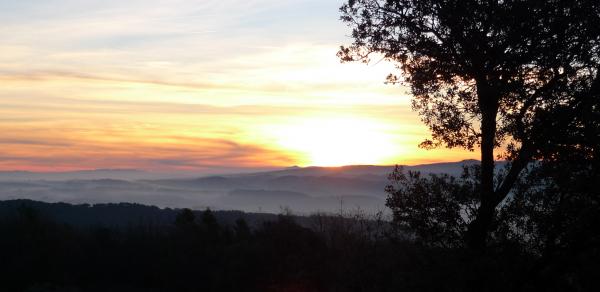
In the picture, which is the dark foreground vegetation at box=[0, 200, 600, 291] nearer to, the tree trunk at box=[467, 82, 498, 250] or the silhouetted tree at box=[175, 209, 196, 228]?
the silhouetted tree at box=[175, 209, 196, 228]

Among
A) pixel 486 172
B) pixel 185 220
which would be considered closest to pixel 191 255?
pixel 185 220

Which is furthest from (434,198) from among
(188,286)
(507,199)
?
(188,286)

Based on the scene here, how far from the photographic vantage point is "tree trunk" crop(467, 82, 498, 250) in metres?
13.6

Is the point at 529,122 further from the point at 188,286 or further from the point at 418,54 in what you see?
the point at 188,286

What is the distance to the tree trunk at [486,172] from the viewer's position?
534 inches

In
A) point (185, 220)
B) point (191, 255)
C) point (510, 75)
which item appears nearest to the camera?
point (510, 75)

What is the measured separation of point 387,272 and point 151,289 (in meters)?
20.3

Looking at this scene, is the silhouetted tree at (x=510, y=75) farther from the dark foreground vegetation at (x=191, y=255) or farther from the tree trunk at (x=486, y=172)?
the dark foreground vegetation at (x=191, y=255)

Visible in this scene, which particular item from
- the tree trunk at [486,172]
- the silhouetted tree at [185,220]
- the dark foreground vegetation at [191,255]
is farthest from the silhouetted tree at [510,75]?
the silhouetted tree at [185,220]

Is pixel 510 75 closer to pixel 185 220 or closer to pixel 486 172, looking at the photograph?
Answer: pixel 486 172

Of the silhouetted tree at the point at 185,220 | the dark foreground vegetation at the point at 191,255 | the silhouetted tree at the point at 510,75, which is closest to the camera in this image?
the silhouetted tree at the point at 510,75

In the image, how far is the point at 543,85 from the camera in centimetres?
1332

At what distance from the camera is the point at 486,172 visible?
46.1ft

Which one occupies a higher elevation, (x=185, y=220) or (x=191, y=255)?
(x=185, y=220)
